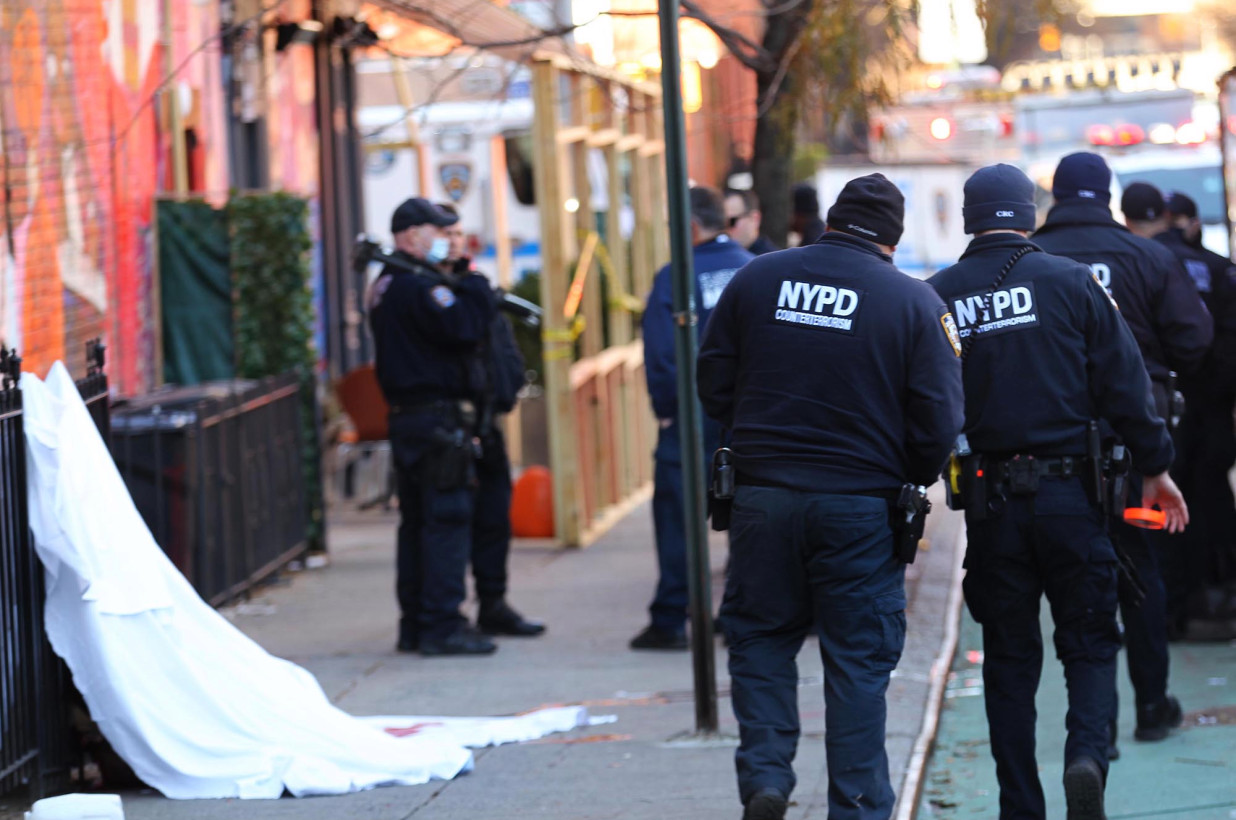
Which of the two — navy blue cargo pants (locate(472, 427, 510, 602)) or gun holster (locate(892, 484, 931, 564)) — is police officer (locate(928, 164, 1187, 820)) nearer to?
gun holster (locate(892, 484, 931, 564))

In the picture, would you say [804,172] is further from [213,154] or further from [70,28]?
[70,28]

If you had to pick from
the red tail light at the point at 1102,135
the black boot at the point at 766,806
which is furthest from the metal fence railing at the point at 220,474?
the red tail light at the point at 1102,135

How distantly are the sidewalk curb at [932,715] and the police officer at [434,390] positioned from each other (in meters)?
2.08

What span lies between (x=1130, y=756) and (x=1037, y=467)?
68.5 inches

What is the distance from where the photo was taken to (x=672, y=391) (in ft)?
27.3

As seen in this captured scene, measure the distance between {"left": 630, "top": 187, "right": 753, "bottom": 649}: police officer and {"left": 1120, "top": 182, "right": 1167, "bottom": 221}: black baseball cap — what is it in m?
1.64

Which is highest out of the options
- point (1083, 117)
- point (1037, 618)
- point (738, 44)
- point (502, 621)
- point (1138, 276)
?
point (1083, 117)

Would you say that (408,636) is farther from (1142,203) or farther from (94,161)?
(1142,203)

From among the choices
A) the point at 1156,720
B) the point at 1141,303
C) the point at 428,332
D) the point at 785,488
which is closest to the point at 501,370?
the point at 428,332

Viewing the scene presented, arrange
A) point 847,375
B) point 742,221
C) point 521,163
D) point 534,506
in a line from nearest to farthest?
1. point 847,375
2. point 742,221
3. point 534,506
4. point 521,163

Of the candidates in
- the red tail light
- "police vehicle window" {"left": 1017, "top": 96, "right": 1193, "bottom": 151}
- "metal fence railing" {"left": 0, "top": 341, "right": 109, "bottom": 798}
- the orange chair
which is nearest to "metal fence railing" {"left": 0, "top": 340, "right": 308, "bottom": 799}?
"metal fence railing" {"left": 0, "top": 341, "right": 109, "bottom": 798}

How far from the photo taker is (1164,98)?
19719mm

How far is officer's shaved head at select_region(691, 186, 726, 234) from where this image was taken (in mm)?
8242

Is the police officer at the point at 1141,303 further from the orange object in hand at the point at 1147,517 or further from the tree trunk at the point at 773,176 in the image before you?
the tree trunk at the point at 773,176
